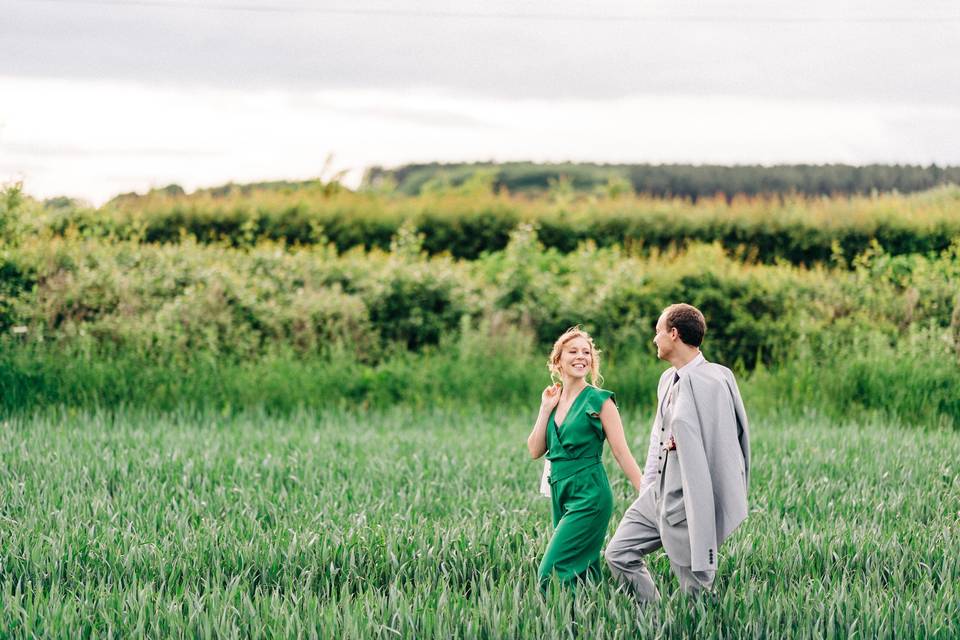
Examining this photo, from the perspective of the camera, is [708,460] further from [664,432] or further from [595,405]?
[595,405]

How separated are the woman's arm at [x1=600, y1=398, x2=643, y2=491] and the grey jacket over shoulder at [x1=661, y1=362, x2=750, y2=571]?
32 centimetres

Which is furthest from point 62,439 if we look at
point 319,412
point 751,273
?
point 751,273

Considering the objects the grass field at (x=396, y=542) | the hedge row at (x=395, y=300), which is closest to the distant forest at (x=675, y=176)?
the hedge row at (x=395, y=300)

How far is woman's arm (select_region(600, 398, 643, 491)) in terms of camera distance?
14.2 feet

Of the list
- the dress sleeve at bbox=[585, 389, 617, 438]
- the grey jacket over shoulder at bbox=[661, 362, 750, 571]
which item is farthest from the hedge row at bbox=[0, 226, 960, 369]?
the grey jacket over shoulder at bbox=[661, 362, 750, 571]

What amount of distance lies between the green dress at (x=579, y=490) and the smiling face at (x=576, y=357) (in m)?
0.11

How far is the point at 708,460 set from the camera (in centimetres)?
408

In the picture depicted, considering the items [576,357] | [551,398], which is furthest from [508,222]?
[576,357]

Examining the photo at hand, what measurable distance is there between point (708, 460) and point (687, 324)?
0.61m

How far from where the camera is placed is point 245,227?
1759 cm

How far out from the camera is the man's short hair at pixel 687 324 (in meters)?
4.14

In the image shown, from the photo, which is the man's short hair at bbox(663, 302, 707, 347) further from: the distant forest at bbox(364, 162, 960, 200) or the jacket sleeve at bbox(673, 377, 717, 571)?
the distant forest at bbox(364, 162, 960, 200)

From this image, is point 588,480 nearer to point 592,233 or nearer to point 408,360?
point 408,360

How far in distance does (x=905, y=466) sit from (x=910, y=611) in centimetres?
373
